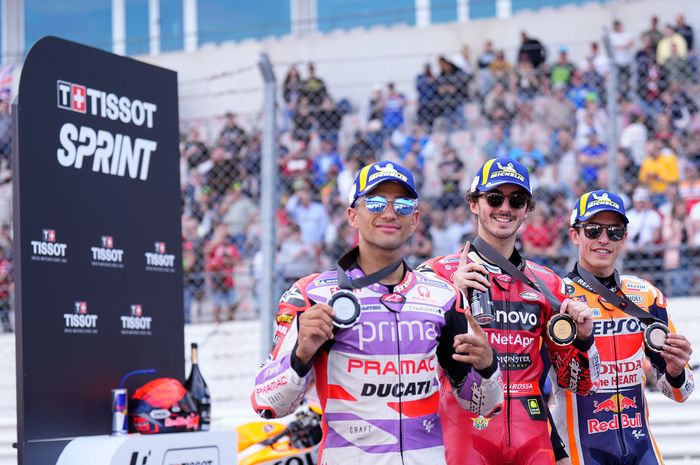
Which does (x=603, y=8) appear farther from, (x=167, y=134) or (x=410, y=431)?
(x=410, y=431)

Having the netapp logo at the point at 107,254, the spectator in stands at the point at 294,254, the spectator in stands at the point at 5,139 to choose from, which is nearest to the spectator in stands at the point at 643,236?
the spectator in stands at the point at 294,254

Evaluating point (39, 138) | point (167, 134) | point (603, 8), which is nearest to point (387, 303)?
point (39, 138)

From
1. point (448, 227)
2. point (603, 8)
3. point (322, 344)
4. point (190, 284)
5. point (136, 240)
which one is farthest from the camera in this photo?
point (603, 8)

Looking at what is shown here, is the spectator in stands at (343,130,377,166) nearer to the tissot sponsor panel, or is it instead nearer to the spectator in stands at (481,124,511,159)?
the spectator in stands at (481,124,511,159)

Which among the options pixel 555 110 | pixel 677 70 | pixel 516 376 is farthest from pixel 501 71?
pixel 516 376

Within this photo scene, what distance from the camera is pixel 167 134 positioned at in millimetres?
6152

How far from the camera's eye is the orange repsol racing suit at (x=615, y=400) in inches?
206

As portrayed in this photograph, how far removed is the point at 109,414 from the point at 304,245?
5.18 metres

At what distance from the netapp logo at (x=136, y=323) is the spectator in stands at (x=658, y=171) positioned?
6.03 metres

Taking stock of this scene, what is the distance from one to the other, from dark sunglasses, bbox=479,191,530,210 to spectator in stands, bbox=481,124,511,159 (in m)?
7.46

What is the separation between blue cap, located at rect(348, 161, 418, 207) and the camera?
159 inches

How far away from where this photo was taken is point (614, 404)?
5.28m

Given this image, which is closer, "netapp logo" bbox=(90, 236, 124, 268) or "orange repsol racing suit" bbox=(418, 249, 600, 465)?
"orange repsol racing suit" bbox=(418, 249, 600, 465)

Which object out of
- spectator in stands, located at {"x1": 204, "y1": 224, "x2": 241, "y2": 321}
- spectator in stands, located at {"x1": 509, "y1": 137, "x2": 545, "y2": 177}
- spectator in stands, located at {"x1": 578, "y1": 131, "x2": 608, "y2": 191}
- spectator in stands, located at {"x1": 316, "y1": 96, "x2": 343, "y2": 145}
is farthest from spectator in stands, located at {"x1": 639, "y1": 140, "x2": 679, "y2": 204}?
spectator in stands, located at {"x1": 204, "y1": 224, "x2": 241, "y2": 321}
